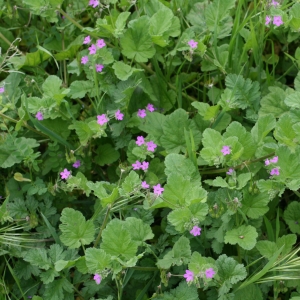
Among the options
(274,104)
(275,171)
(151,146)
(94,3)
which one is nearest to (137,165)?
(151,146)

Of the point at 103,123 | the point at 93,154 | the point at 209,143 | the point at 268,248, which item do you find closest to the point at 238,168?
the point at 209,143

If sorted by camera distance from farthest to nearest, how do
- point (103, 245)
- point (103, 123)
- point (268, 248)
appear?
point (103, 123), point (268, 248), point (103, 245)

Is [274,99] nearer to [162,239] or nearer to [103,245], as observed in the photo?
[162,239]

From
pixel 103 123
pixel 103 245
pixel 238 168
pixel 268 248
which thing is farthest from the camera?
pixel 103 123

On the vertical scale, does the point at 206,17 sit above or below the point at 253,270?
above

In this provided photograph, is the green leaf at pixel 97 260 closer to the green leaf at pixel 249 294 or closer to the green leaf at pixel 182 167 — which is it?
the green leaf at pixel 182 167

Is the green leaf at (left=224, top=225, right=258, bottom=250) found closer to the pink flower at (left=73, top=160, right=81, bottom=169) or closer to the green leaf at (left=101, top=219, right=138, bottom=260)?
the green leaf at (left=101, top=219, right=138, bottom=260)

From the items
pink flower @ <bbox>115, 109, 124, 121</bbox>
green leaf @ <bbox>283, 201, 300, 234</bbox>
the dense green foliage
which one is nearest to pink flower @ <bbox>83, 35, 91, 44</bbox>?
the dense green foliage

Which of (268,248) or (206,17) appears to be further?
(206,17)
